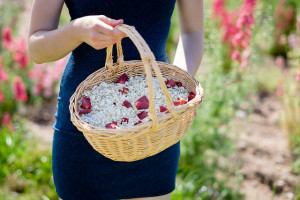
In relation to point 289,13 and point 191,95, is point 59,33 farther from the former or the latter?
point 289,13

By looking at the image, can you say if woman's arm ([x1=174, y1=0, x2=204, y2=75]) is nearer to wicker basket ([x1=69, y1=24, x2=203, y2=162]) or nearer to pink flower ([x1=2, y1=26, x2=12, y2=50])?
wicker basket ([x1=69, y1=24, x2=203, y2=162])

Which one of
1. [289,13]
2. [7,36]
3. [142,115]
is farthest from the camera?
[289,13]

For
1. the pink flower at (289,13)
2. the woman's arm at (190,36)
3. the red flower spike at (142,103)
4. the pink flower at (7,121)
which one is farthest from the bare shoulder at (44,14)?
the pink flower at (289,13)

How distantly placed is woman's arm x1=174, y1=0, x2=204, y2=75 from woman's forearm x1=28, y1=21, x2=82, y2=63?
452 millimetres

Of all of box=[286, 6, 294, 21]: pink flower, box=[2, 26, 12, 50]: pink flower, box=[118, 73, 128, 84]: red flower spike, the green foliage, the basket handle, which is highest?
the basket handle

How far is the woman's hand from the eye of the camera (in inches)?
39.1

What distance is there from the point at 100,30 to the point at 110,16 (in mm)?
316

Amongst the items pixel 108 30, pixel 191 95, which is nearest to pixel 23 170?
pixel 191 95

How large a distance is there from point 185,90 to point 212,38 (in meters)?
1.39

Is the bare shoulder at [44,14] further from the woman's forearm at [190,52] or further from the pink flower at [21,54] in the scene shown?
the pink flower at [21,54]

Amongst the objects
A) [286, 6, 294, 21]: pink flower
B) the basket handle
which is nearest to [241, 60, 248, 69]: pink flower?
the basket handle

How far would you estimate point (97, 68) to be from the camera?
1323 mm

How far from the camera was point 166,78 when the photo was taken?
4.28ft

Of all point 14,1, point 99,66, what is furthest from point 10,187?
point 14,1
